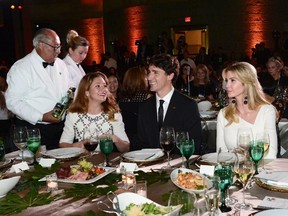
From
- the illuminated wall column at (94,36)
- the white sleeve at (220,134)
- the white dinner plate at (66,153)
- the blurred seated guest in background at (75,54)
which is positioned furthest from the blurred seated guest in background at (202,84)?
the illuminated wall column at (94,36)

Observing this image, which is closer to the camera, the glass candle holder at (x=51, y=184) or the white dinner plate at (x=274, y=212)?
the white dinner plate at (x=274, y=212)

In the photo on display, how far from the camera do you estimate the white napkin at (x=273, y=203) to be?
1.69m

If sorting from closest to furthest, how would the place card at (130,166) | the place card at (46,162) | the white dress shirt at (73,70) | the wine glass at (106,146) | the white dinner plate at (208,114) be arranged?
the place card at (130,166), the wine glass at (106,146), the place card at (46,162), the white dinner plate at (208,114), the white dress shirt at (73,70)

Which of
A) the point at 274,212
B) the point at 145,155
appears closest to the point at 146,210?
the point at 274,212

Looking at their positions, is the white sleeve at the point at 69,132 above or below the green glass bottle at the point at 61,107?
below

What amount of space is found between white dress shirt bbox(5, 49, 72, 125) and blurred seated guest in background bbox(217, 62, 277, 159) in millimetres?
1758

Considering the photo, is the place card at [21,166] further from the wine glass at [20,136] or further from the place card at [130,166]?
the place card at [130,166]

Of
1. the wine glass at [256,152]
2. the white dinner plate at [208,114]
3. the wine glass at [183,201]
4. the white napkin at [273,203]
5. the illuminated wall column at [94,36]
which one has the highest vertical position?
the illuminated wall column at [94,36]

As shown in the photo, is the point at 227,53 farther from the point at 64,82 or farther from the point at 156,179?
the point at 156,179

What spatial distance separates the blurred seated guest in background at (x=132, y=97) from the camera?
4.39 metres

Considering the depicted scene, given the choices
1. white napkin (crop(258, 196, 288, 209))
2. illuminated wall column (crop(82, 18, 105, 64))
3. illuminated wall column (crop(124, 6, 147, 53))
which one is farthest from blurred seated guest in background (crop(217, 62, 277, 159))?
illuminated wall column (crop(82, 18, 105, 64))

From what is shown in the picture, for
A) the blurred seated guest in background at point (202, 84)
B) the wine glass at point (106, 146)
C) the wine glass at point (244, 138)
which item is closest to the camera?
the wine glass at point (244, 138)

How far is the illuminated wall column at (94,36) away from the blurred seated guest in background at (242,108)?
1391cm

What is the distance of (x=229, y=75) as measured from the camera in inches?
121
